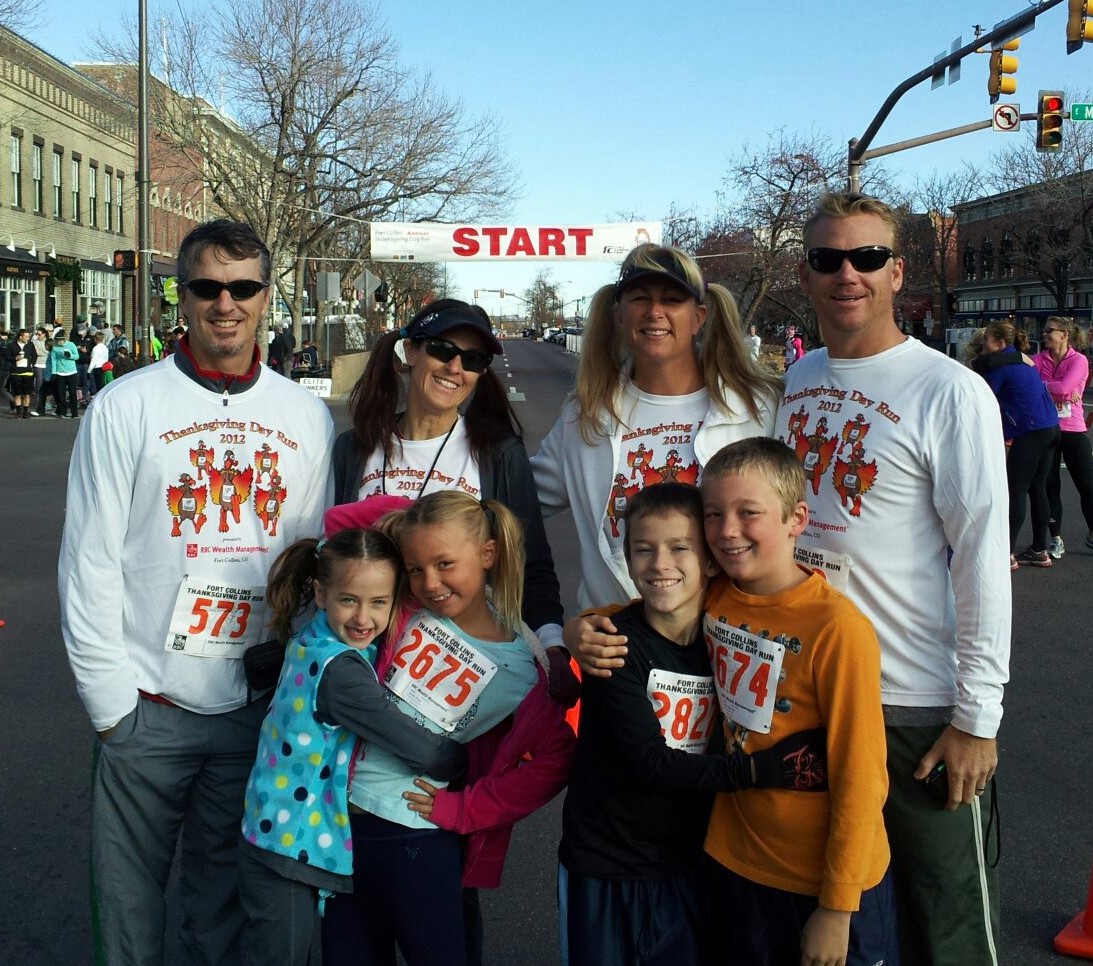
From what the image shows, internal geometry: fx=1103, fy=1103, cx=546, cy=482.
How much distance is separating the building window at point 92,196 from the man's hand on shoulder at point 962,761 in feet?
139

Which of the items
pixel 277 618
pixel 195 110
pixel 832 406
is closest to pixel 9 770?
pixel 277 618

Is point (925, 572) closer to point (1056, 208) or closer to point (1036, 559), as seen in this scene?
point (1036, 559)

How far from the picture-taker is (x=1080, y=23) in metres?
14.2

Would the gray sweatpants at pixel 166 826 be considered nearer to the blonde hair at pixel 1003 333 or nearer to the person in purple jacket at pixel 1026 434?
the person in purple jacket at pixel 1026 434

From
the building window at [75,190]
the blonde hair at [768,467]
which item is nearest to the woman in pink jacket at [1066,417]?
the blonde hair at [768,467]

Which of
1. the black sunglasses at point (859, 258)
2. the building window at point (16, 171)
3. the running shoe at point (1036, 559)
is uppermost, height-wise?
the building window at point (16, 171)

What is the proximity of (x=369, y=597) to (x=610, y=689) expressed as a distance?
2.00 ft

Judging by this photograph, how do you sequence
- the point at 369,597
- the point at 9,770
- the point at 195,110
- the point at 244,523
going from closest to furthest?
the point at 369,597
the point at 244,523
the point at 9,770
the point at 195,110

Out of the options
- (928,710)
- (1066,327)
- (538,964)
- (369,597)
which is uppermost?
(1066,327)

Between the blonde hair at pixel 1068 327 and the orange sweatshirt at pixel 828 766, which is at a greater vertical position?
the blonde hair at pixel 1068 327

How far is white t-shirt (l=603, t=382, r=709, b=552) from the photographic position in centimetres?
302

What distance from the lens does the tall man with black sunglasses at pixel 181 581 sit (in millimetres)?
2691

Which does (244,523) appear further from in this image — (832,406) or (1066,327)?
(1066,327)

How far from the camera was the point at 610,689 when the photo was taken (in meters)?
2.45
